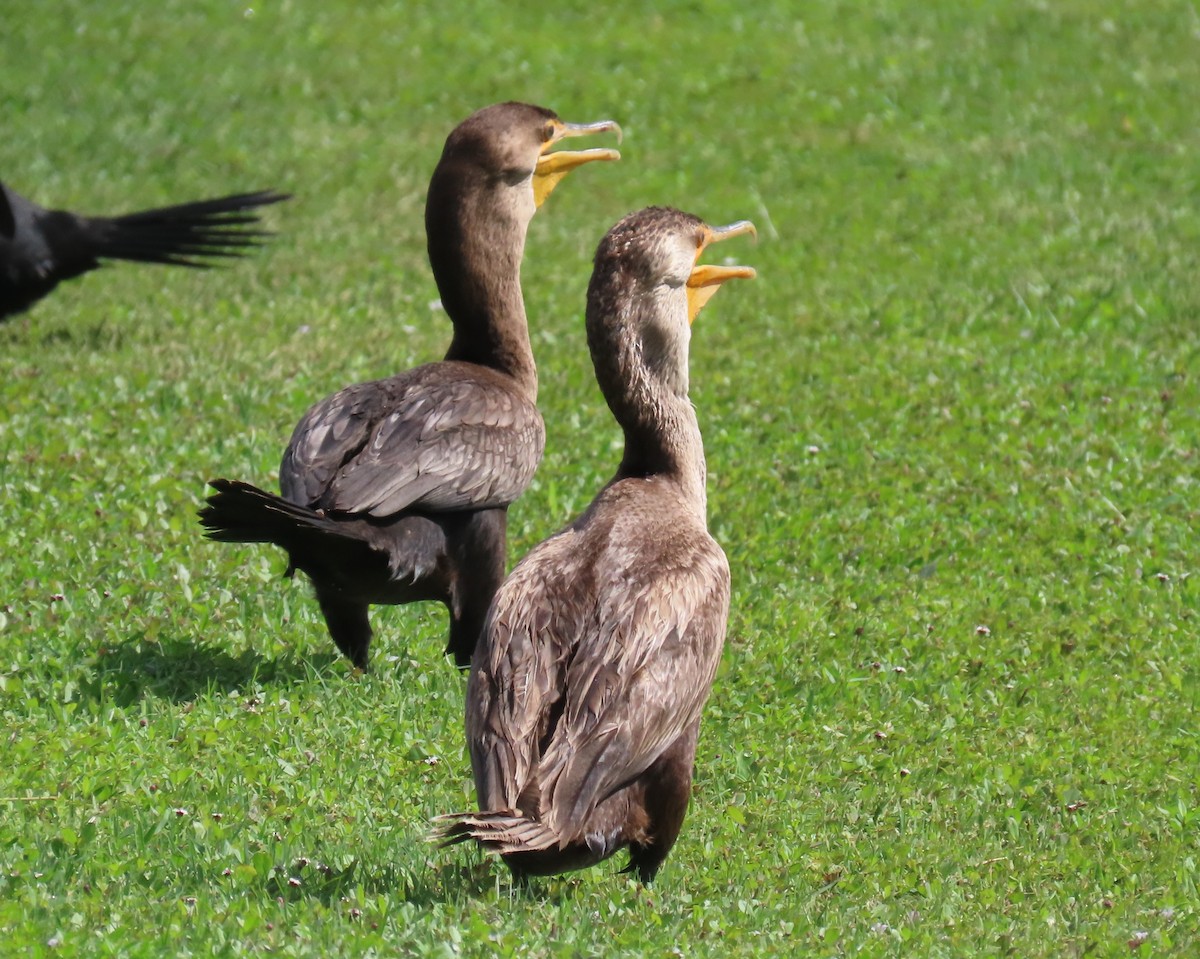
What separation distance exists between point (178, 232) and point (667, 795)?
25.3 feet

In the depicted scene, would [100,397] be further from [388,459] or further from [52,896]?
[52,896]

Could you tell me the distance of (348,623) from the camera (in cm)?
651

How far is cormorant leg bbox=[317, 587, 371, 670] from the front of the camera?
6438 mm

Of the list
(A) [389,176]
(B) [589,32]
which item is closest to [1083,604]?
(A) [389,176]

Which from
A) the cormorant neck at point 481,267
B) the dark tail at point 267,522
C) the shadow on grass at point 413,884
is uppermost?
the cormorant neck at point 481,267

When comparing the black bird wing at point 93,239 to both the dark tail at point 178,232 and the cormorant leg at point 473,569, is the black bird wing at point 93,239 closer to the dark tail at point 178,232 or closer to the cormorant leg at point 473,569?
the dark tail at point 178,232

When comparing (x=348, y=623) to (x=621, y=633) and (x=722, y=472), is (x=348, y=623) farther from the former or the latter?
(x=722, y=472)

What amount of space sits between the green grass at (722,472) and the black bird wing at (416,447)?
0.78m

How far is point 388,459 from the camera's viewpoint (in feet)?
20.4

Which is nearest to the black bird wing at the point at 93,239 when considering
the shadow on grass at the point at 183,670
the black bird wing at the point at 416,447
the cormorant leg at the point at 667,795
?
the black bird wing at the point at 416,447

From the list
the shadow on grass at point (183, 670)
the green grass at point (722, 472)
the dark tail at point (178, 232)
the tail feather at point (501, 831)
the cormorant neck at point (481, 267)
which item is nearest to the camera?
the tail feather at point (501, 831)

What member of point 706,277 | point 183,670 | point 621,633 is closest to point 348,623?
point 183,670

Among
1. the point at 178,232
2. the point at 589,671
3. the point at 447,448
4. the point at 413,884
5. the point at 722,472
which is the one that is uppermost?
the point at 178,232

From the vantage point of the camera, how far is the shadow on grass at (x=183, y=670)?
20.8 ft
